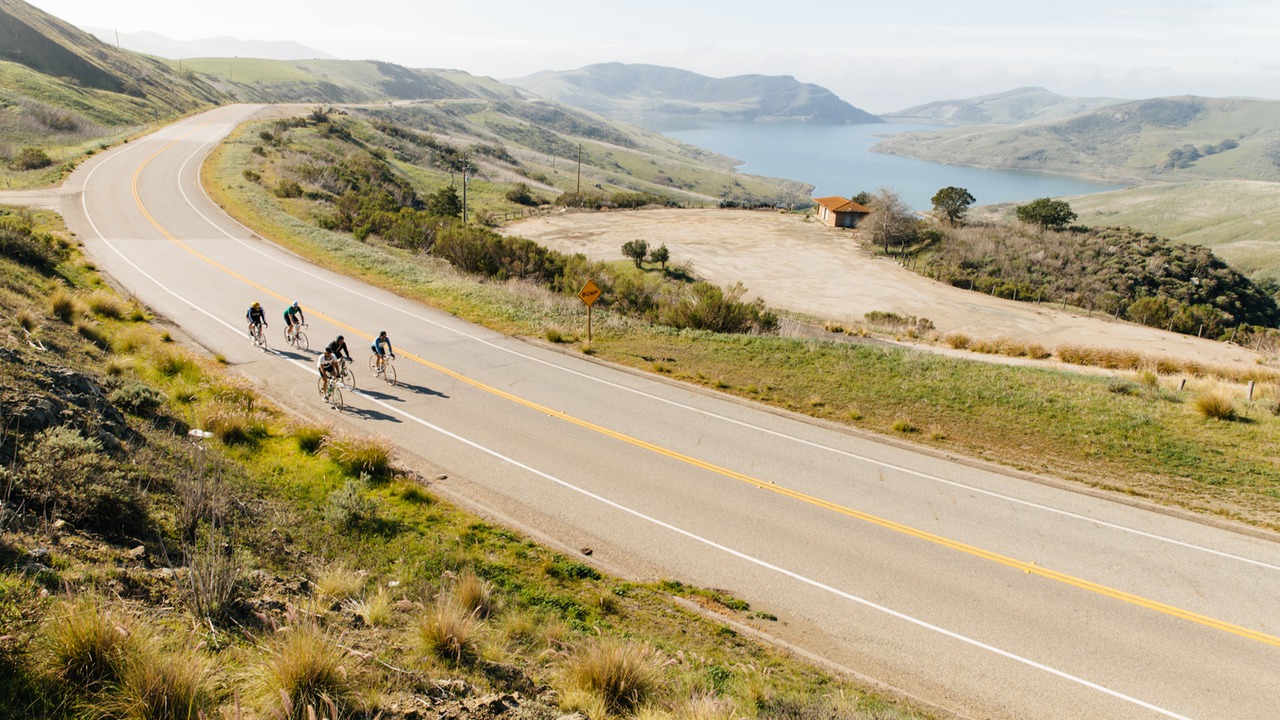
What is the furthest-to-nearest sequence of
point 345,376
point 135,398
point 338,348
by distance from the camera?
Answer: point 345,376 < point 338,348 < point 135,398

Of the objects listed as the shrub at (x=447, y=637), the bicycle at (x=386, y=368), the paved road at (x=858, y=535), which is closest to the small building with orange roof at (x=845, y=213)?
the paved road at (x=858, y=535)

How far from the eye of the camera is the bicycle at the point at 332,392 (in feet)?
51.3

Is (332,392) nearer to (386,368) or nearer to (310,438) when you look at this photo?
(386,368)

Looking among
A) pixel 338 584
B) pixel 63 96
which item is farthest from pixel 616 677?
pixel 63 96

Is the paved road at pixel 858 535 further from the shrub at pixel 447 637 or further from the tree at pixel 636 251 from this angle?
the tree at pixel 636 251

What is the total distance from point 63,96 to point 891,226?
285 ft

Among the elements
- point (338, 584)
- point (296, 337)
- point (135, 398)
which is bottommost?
point (296, 337)

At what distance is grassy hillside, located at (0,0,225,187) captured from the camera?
159 feet

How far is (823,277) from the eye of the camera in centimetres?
5197

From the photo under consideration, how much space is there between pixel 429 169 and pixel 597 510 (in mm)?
78991

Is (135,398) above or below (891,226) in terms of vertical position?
below

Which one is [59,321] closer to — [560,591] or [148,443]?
[148,443]

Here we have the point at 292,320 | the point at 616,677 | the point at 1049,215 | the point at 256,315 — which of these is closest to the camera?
the point at 616,677

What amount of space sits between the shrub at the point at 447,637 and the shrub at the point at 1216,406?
61.3 feet
